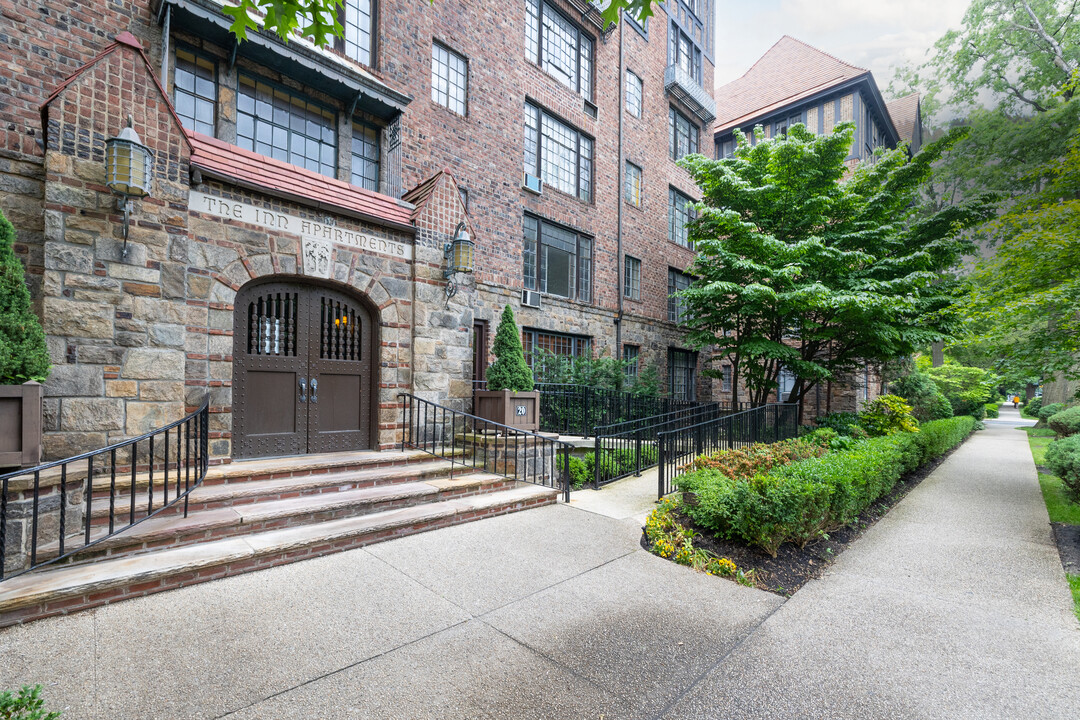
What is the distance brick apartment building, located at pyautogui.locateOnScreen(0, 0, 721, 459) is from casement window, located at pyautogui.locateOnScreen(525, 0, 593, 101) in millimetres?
93

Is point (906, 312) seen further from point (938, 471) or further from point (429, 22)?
point (429, 22)

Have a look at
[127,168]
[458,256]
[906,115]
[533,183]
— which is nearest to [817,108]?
[906,115]

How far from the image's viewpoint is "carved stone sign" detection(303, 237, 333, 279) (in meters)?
6.46

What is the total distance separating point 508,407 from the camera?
24.8ft

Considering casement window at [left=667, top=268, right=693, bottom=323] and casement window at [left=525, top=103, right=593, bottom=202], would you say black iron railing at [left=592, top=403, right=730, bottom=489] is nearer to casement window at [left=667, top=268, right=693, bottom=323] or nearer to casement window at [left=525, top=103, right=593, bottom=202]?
casement window at [left=525, top=103, right=593, bottom=202]

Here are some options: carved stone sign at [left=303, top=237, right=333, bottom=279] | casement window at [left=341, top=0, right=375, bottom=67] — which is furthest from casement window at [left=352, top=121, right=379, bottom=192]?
carved stone sign at [left=303, top=237, right=333, bottom=279]

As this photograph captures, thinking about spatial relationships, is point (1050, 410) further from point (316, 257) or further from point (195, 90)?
point (195, 90)

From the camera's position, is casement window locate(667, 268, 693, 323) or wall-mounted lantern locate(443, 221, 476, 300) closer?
wall-mounted lantern locate(443, 221, 476, 300)

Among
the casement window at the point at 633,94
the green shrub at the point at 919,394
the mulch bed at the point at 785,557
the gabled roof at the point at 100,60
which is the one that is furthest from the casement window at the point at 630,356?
the gabled roof at the point at 100,60

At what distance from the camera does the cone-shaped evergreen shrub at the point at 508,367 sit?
777 centimetres

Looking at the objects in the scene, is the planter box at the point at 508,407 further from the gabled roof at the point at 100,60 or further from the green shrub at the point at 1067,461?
the green shrub at the point at 1067,461

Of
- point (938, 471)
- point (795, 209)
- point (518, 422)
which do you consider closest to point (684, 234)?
point (795, 209)

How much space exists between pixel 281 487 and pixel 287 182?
405cm

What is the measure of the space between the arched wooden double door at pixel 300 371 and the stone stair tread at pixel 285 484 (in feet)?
3.05
